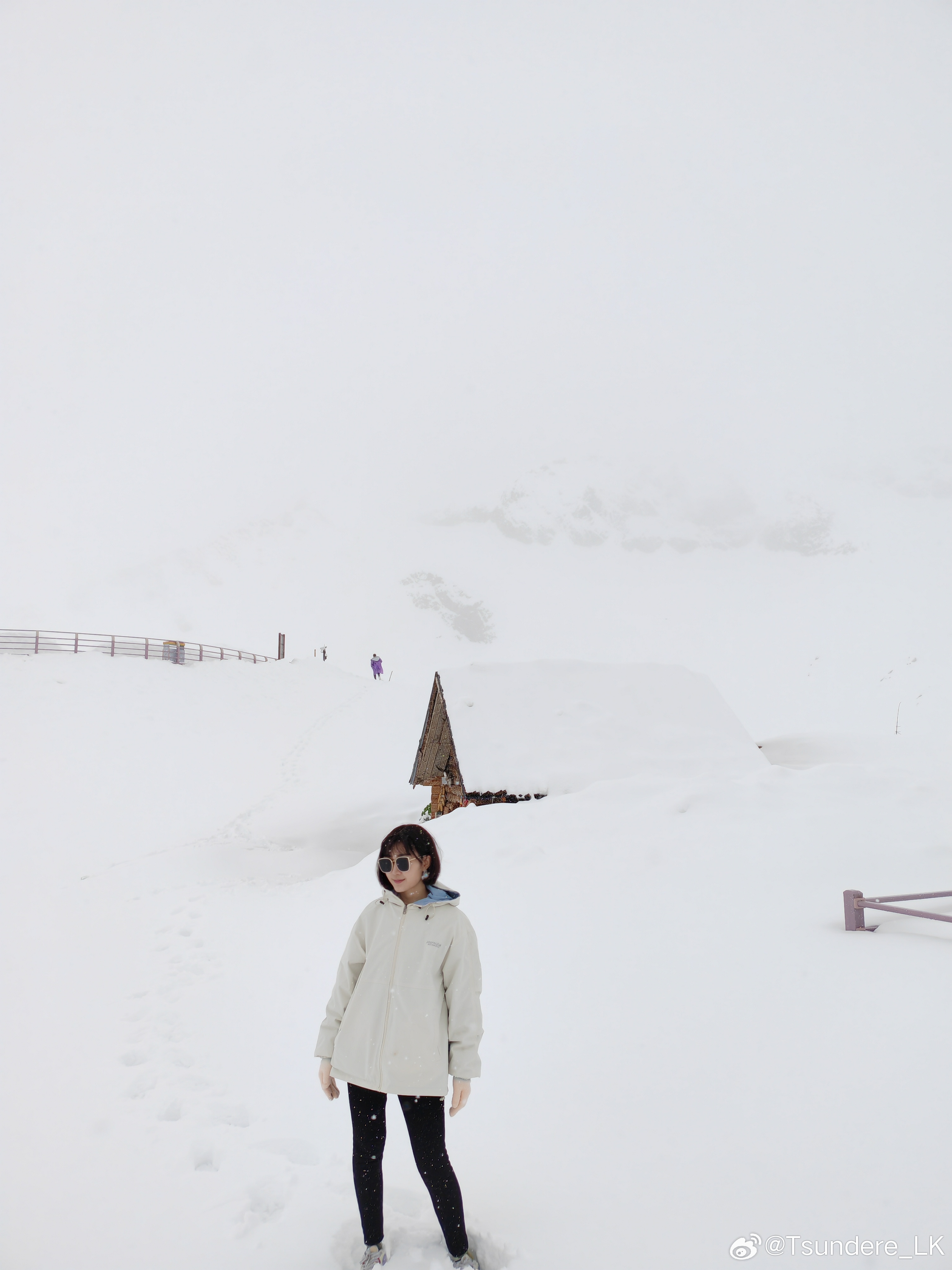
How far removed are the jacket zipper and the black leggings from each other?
115 mm

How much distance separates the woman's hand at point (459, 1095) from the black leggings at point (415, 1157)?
0.39 feet

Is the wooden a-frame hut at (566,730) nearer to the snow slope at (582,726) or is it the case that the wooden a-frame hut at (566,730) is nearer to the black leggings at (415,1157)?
the snow slope at (582,726)

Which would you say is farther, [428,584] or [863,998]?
[428,584]

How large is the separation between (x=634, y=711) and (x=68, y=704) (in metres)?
18.3

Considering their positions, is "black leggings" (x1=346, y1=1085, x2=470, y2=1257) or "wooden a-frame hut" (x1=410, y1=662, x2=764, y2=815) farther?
"wooden a-frame hut" (x1=410, y1=662, x2=764, y2=815)

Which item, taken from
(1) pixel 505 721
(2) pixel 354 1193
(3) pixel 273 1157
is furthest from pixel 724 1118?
(1) pixel 505 721

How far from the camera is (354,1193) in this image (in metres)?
3.25

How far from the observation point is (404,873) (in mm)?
2578

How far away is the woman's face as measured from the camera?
2582 mm

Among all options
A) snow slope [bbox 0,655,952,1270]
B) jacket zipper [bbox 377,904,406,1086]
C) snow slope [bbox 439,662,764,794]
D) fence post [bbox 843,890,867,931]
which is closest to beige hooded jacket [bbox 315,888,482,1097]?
jacket zipper [bbox 377,904,406,1086]

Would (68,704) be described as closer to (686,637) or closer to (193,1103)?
(193,1103)

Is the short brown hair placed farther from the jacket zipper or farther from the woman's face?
the jacket zipper

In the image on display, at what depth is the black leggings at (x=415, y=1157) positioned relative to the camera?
8.11 feet

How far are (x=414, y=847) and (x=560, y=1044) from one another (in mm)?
2792
